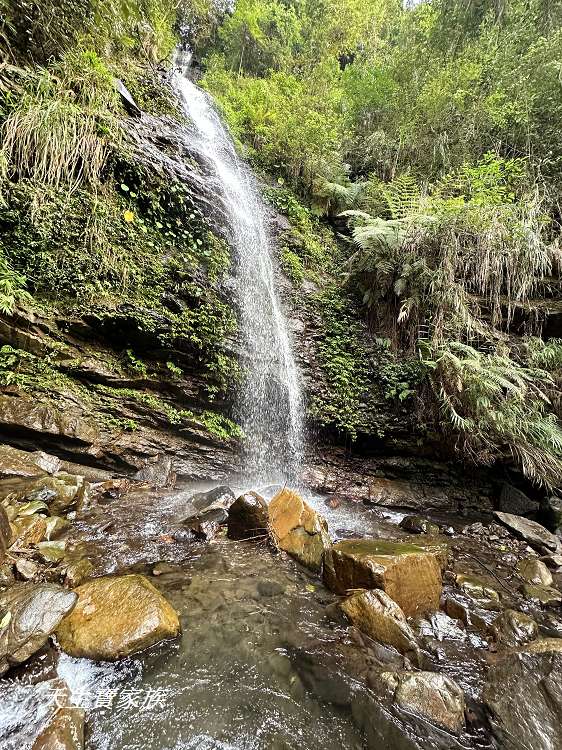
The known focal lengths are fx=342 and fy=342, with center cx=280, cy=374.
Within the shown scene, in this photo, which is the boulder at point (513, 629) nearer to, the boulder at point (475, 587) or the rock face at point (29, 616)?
the boulder at point (475, 587)

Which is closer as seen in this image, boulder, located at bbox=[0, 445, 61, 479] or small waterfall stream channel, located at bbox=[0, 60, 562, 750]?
small waterfall stream channel, located at bbox=[0, 60, 562, 750]

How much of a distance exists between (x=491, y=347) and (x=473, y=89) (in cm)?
656

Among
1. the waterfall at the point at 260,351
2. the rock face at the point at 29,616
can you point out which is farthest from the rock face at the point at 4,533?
the waterfall at the point at 260,351

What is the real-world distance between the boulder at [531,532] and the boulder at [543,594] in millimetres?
1144

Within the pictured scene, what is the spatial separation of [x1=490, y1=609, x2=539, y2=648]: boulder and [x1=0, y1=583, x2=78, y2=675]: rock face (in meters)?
3.29

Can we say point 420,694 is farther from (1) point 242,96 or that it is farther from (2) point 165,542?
(1) point 242,96

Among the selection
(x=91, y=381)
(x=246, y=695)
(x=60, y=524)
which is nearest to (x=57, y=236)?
(x=91, y=381)

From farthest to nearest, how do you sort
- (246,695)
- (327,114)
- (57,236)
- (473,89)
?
(327,114), (473,89), (57,236), (246,695)

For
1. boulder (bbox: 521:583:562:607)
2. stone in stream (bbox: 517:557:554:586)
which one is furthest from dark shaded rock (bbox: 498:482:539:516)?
boulder (bbox: 521:583:562:607)

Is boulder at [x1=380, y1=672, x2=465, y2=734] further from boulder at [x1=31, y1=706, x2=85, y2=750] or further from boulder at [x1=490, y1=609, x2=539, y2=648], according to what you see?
boulder at [x1=31, y1=706, x2=85, y2=750]

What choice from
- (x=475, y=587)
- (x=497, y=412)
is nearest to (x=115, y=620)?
(x=475, y=587)

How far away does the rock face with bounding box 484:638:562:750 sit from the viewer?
188 cm

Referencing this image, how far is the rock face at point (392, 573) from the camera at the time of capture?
2.85 metres

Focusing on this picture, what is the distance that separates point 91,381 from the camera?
4.85 metres
